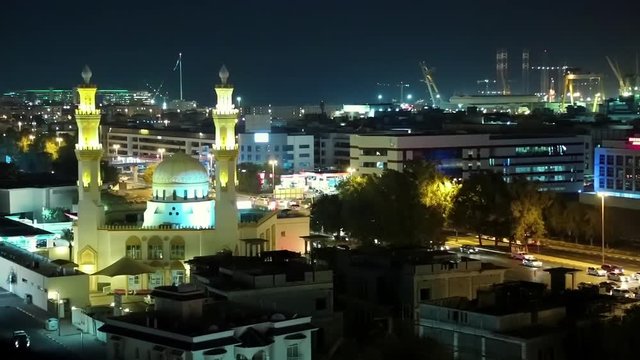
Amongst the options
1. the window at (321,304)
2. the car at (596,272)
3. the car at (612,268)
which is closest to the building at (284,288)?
the window at (321,304)

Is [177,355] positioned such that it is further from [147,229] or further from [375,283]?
[147,229]

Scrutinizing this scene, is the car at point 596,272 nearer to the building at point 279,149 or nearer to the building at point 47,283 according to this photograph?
the building at point 47,283

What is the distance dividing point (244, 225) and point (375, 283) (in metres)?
6.11

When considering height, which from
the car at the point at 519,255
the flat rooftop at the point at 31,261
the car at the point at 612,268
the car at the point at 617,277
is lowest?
the car at the point at 617,277

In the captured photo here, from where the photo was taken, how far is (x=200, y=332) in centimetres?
1418

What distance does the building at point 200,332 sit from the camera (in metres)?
14.1

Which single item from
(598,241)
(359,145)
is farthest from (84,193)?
(359,145)

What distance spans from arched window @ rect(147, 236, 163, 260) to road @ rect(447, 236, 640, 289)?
7918 mm

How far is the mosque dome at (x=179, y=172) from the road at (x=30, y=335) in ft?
15.5

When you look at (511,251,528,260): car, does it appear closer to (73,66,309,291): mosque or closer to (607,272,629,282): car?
(607,272,629,282): car

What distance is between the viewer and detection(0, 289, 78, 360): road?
17141 millimetres

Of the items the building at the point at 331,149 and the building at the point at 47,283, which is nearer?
the building at the point at 47,283

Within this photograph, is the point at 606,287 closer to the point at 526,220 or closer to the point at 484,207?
the point at 526,220

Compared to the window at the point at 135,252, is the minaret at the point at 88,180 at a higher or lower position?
higher
